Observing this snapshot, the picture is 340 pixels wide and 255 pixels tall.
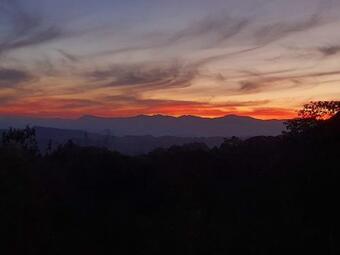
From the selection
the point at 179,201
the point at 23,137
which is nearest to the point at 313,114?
the point at 179,201

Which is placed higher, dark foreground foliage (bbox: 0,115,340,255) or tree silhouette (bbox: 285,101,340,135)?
tree silhouette (bbox: 285,101,340,135)

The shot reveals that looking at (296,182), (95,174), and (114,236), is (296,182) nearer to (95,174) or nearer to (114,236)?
(114,236)

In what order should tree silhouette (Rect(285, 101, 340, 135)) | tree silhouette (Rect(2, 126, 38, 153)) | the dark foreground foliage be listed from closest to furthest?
the dark foreground foliage → tree silhouette (Rect(285, 101, 340, 135)) → tree silhouette (Rect(2, 126, 38, 153))

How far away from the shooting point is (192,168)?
92.6 feet

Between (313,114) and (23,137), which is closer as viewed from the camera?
(313,114)

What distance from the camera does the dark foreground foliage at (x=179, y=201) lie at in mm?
20031

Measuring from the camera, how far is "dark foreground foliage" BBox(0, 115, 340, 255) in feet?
65.7

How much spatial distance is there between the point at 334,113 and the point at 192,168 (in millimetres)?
7666

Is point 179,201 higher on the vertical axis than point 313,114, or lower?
lower

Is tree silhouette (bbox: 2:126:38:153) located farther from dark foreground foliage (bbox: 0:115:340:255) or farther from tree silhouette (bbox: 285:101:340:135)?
tree silhouette (bbox: 285:101:340:135)

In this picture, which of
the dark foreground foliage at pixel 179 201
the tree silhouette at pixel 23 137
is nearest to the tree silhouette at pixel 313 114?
the dark foreground foliage at pixel 179 201

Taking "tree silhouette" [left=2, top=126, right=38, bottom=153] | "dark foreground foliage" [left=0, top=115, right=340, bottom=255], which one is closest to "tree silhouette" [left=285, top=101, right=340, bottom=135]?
"dark foreground foliage" [left=0, top=115, right=340, bottom=255]

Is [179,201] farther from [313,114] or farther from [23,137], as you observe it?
[23,137]

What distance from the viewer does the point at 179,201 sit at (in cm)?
2402
